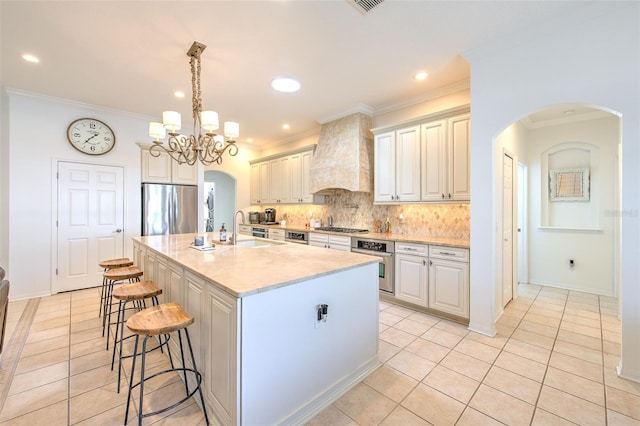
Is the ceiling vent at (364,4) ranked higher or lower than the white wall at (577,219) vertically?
higher

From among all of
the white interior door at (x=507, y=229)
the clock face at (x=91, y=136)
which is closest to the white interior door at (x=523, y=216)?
the white interior door at (x=507, y=229)

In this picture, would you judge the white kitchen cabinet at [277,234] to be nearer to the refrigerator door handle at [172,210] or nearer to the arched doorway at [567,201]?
the refrigerator door handle at [172,210]

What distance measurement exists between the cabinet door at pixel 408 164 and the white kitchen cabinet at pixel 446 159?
0.28ft

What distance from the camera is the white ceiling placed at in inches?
87.6

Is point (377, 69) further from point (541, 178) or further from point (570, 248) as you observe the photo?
point (570, 248)

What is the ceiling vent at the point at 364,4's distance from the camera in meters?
2.11

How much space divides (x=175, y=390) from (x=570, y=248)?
5410mm

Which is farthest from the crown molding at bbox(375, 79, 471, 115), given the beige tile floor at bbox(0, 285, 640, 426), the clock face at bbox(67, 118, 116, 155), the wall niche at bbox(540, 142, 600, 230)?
the clock face at bbox(67, 118, 116, 155)

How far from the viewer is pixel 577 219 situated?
416 centimetres

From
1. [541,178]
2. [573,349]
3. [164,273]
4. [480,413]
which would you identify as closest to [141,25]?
[164,273]

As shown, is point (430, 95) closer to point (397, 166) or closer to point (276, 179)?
point (397, 166)

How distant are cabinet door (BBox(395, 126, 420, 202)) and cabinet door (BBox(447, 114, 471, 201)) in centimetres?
43

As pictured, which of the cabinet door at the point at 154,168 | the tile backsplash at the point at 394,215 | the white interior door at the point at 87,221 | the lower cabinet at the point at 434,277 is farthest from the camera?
the cabinet door at the point at 154,168

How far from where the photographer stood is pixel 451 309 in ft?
10.2
